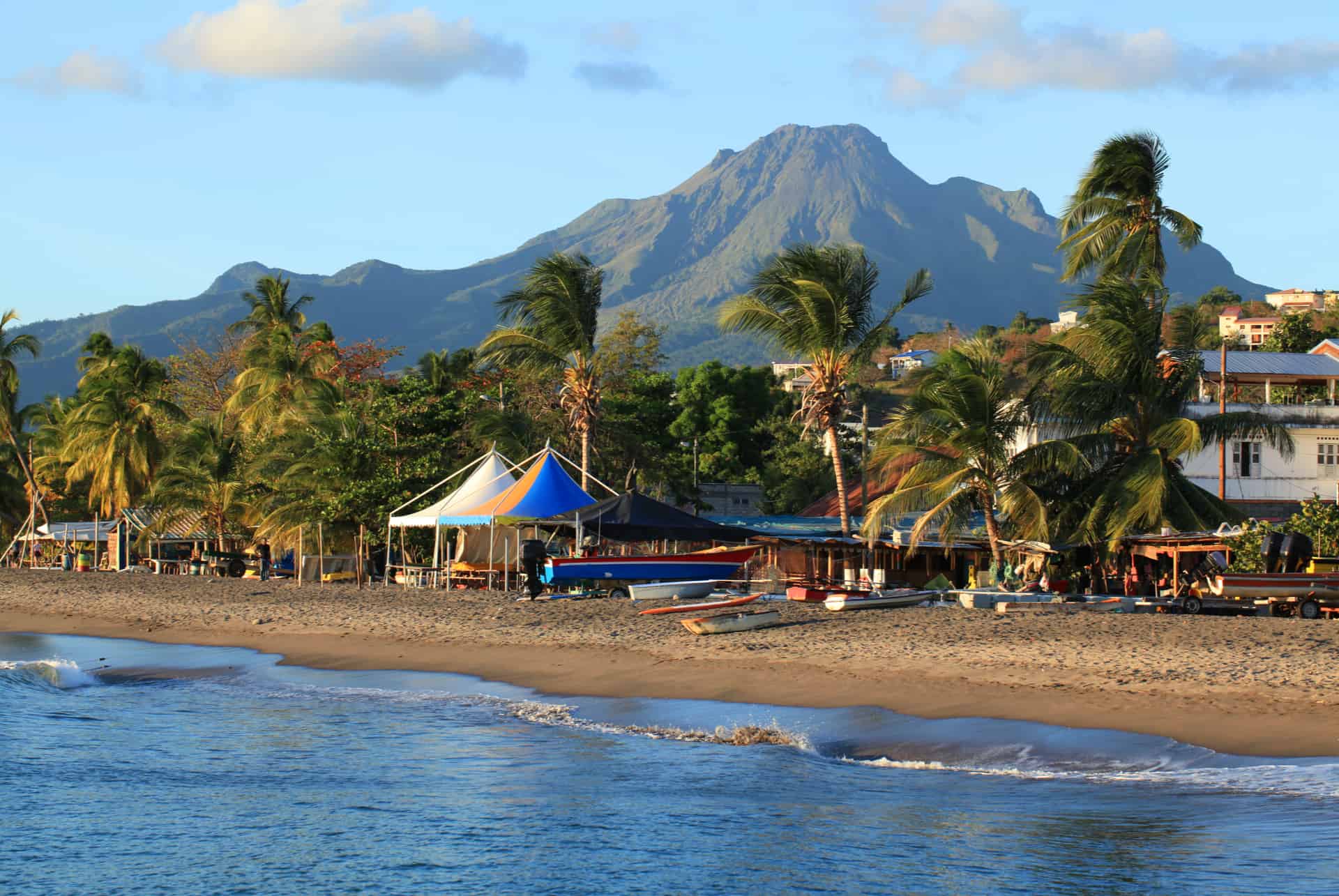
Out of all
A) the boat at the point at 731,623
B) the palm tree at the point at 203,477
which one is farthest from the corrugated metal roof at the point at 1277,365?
the palm tree at the point at 203,477

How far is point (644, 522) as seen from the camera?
26984 mm

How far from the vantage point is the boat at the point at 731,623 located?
20.8 m

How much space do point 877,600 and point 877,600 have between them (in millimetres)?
22

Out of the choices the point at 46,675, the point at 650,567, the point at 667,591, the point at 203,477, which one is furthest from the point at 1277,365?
the point at 46,675

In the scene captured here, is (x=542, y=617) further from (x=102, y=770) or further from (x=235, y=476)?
(x=235, y=476)

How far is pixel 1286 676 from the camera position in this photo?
50.1ft

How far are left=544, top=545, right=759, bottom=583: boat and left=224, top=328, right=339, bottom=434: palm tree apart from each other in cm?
1778

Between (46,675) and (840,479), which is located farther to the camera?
(840,479)

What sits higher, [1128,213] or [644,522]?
[1128,213]

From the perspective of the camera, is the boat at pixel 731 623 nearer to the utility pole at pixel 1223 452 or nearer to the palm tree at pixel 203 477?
the utility pole at pixel 1223 452

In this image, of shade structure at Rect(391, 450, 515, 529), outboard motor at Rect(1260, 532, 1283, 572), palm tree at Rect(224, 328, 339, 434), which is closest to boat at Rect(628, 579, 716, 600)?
shade structure at Rect(391, 450, 515, 529)

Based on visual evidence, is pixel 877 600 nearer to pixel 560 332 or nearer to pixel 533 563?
pixel 533 563

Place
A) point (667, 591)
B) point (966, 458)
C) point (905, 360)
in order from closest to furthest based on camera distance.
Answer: point (667, 591) < point (966, 458) < point (905, 360)

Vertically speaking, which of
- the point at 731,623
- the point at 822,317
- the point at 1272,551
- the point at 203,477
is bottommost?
the point at 731,623
